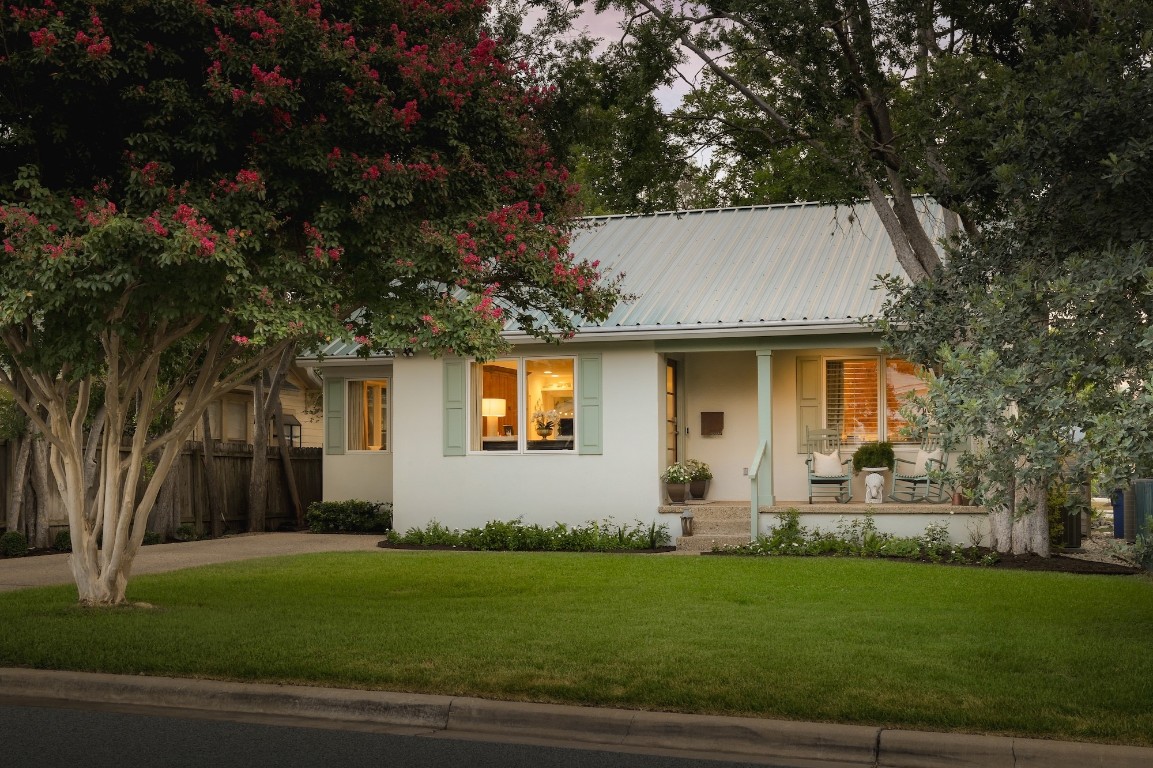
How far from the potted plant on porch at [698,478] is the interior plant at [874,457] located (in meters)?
2.19

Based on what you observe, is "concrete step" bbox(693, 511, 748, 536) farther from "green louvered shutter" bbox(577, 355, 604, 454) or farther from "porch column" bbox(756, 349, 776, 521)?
"green louvered shutter" bbox(577, 355, 604, 454)

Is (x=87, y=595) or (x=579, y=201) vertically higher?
(x=579, y=201)

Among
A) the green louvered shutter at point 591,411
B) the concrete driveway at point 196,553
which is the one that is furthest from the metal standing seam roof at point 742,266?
the concrete driveway at point 196,553

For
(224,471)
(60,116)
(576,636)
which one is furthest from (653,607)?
(224,471)

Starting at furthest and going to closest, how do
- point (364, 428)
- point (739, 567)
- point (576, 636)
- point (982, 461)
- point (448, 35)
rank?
point (364, 428) → point (739, 567) → point (448, 35) → point (576, 636) → point (982, 461)

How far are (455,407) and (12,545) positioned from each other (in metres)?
6.32

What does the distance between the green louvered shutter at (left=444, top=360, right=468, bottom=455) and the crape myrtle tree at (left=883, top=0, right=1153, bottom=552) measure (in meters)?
11.1

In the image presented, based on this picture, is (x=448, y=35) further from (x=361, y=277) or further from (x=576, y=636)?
(x=576, y=636)

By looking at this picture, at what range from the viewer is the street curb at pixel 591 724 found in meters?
5.95

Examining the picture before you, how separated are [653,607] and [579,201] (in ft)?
12.3

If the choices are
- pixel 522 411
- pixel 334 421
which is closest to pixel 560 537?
pixel 522 411

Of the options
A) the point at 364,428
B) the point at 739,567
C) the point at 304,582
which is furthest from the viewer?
the point at 364,428

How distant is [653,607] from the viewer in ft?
33.9

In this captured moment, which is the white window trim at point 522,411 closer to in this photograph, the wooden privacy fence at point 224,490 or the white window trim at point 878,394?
the white window trim at point 878,394
